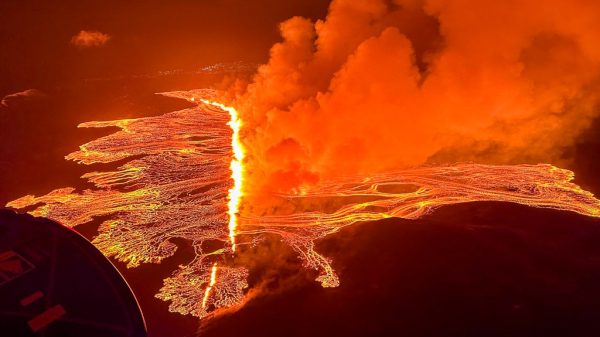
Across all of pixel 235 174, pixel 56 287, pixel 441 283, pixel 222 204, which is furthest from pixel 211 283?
pixel 235 174

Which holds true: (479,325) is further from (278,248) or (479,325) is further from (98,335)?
(98,335)

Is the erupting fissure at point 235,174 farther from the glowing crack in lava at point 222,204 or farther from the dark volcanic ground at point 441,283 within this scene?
the dark volcanic ground at point 441,283

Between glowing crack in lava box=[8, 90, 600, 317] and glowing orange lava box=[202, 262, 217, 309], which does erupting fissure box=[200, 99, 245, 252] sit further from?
glowing orange lava box=[202, 262, 217, 309]

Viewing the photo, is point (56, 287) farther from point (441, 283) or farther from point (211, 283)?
point (441, 283)

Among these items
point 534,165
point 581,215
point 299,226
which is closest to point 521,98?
point 534,165

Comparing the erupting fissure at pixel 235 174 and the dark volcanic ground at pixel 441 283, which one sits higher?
the erupting fissure at pixel 235 174

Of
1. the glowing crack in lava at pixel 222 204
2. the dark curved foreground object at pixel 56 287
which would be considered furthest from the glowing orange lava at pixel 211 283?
the dark curved foreground object at pixel 56 287
